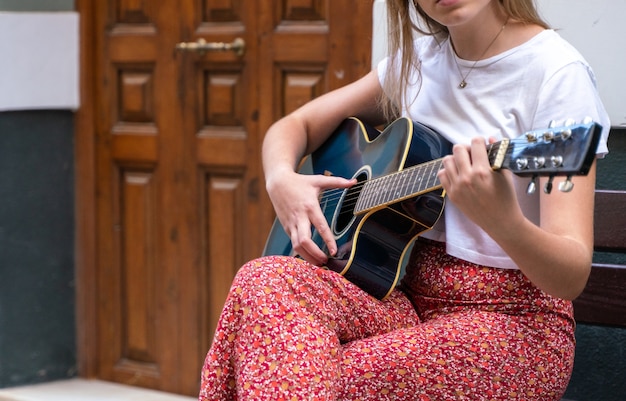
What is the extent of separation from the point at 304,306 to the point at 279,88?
59.3 inches

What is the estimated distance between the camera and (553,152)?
1.32m

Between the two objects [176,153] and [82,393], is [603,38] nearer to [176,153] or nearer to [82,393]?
[176,153]

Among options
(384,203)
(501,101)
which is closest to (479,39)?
(501,101)

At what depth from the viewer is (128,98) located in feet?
11.2

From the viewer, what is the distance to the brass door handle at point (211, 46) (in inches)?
123

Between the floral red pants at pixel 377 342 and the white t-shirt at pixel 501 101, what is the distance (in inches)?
2.4

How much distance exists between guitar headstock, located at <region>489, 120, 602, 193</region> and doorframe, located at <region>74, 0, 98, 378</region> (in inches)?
91.4

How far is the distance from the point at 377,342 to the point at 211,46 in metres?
1.72

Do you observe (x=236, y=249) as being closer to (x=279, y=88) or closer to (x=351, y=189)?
(x=279, y=88)

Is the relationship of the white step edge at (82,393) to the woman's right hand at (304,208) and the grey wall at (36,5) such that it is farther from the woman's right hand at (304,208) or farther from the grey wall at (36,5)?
the woman's right hand at (304,208)

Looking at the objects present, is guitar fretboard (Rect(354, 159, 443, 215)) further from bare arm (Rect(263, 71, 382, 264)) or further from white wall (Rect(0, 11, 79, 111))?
white wall (Rect(0, 11, 79, 111))

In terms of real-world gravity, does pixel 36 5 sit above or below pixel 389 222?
above

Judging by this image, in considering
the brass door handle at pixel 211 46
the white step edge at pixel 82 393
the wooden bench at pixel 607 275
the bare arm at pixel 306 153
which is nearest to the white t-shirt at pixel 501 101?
the bare arm at pixel 306 153

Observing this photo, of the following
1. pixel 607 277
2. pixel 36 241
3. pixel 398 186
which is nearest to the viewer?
pixel 398 186
